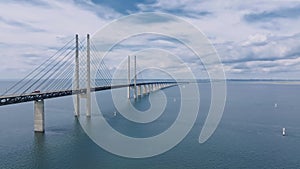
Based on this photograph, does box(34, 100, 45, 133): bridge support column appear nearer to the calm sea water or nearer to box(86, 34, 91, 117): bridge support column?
the calm sea water

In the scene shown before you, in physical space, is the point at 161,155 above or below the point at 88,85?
below

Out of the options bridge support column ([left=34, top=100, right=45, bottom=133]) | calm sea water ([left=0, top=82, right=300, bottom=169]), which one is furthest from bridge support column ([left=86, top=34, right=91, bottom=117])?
bridge support column ([left=34, top=100, right=45, bottom=133])

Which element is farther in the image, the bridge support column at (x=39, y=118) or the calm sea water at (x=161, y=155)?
the bridge support column at (x=39, y=118)

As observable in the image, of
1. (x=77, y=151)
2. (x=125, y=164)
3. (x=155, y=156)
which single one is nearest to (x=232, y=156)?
(x=155, y=156)

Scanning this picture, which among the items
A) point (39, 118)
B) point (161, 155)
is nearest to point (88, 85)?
point (39, 118)

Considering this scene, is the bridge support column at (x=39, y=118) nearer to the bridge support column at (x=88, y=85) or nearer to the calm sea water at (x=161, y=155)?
the calm sea water at (x=161, y=155)

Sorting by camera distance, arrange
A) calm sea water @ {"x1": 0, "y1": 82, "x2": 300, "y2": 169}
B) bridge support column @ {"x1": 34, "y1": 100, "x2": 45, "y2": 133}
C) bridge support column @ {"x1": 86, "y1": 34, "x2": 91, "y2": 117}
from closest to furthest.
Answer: calm sea water @ {"x1": 0, "y1": 82, "x2": 300, "y2": 169}
bridge support column @ {"x1": 34, "y1": 100, "x2": 45, "y2": 133}
bridge support column @ {"x1": 86, "y1": 34, "x2": 91, "y2": 117}

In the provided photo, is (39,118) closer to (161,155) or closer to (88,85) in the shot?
(88,85)

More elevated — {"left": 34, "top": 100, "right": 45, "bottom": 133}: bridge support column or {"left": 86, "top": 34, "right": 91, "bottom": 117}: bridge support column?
{"left": 86, "top": 34, "right": 91, "bottom": 117}: bridge support column

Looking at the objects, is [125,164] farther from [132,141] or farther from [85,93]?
[85,93]

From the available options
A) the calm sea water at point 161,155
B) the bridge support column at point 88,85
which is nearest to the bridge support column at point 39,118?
the calm sea water at point 161,155

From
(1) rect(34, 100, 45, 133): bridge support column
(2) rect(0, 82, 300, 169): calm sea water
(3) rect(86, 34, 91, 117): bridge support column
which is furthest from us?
(3) rect(86, 34, 91, 117): bridge support column
